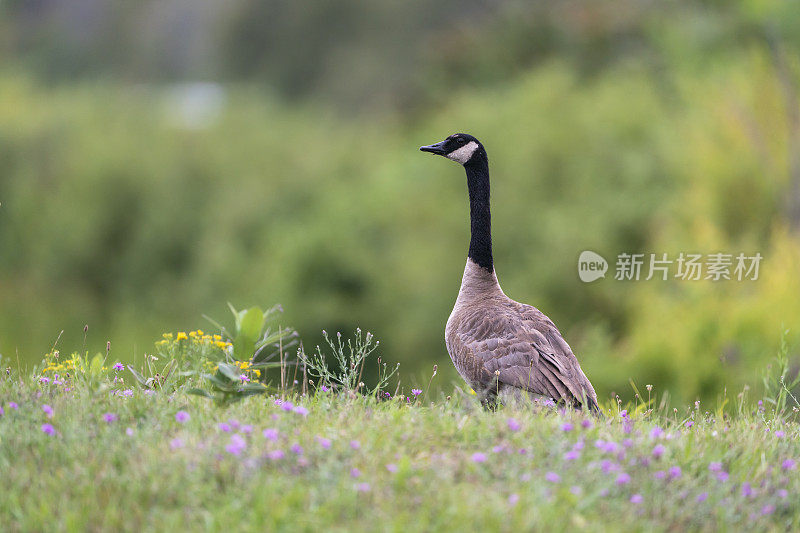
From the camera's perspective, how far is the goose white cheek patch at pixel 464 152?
8.79 meters

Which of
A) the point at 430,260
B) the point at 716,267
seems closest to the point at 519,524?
the point at 716,267

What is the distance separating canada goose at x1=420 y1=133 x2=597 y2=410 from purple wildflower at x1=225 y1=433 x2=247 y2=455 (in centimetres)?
223

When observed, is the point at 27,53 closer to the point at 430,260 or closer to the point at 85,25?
the point at 85,25

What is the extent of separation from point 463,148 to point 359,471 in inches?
181

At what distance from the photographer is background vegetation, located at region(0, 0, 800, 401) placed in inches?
978

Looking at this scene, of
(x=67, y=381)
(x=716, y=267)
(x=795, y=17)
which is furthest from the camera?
(x=795, y=17)

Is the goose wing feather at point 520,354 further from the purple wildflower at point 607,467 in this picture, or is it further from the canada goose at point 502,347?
the purple wildflower at point 607,467

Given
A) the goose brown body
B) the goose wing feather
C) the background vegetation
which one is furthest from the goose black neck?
the background vegetation

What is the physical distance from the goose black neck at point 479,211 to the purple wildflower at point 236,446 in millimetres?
4125

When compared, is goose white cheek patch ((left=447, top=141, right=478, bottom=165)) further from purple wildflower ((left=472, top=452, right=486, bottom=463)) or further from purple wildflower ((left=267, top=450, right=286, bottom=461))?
purple wildflower ((left=267, top=450, right=286, bottom=461))

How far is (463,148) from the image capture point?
8.81 metres

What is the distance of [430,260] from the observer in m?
34.3

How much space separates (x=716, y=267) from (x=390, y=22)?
192 feet

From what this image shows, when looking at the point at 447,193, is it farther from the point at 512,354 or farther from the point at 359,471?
the point at 359,471
